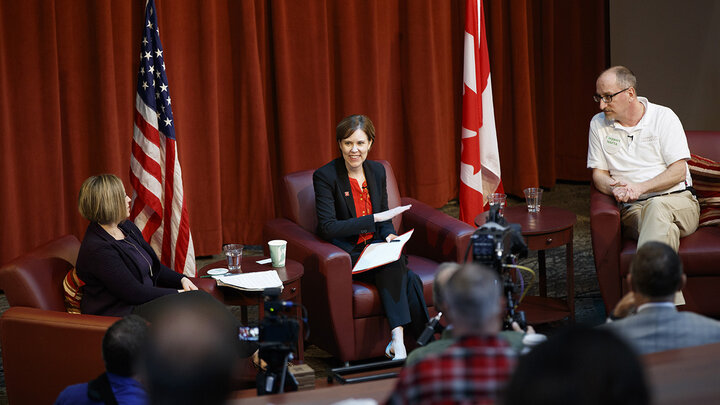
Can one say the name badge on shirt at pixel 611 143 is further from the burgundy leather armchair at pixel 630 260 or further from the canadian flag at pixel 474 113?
the canadian flag at pixel 474 113

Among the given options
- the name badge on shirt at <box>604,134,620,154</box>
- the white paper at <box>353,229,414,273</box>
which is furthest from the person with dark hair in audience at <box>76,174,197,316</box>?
the name badge on shirt at <box>604,134,620,154</box>

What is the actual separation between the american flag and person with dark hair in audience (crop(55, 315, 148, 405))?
7.92ft

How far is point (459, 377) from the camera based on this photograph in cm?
170

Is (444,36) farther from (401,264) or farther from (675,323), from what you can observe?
(675,323)

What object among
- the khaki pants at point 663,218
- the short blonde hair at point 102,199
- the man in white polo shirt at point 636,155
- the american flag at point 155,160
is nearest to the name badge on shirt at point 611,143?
the man in white polo shirt at point 636,155

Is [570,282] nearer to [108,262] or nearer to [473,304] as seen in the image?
[108,262]

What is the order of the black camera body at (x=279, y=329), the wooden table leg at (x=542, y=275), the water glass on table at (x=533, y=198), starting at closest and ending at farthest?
the black camera body at (x=279, y=329) → the water glass on table at (x=533, y=198) → the wooden table leg at (x=542, y=275)

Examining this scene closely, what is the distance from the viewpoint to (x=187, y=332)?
156 cm

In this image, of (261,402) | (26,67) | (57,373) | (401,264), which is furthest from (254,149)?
(261,402)

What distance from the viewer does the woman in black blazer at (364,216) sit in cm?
407

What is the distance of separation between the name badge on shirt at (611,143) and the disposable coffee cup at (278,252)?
190 cm

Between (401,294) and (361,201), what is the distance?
621mm

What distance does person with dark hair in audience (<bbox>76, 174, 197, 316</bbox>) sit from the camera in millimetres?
3605

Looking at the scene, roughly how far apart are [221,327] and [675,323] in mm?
1427
